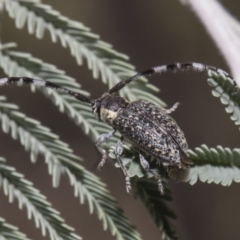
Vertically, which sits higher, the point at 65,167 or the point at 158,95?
the point at 65,167

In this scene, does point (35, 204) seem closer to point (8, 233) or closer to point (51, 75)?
point (8, 233)

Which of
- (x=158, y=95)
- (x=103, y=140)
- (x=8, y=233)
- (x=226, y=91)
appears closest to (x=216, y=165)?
(x=226, y=91)

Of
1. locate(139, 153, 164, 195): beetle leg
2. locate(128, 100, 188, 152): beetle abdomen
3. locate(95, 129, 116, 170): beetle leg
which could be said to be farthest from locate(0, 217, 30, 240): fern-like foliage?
locate(128, 100, 188, 152): beetle abdomen

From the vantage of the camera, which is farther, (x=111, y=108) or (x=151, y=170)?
(x=111, y=108)

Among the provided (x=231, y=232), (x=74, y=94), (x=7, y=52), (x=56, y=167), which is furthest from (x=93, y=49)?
(x=231, y=232)

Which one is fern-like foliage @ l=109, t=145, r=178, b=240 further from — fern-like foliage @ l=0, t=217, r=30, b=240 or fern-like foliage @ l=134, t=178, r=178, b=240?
fern-like foliage @ l=0, t=217, r=30, b=240

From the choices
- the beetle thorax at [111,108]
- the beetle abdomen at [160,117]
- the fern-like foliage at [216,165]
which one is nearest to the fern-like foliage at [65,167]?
the beetle thorax at [111,108]

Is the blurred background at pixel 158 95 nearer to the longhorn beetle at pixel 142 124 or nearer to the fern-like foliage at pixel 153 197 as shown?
the longhorn beetle at pixel 142 124
